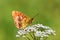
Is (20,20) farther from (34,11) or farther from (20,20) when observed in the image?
(34,11)

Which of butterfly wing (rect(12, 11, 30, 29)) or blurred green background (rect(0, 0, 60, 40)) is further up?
blurred green background (rect(0, 0, 60, 40))

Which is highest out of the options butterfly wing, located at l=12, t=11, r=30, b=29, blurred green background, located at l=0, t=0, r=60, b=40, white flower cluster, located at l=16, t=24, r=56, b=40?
blurred green background, located at l=0, t=0, r=60, b=40

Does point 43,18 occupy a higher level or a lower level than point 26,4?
lower

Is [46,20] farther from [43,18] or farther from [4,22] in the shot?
[4,22]

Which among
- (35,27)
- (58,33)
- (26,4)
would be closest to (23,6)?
(26,4)

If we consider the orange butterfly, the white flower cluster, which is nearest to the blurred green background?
the orange butterfly

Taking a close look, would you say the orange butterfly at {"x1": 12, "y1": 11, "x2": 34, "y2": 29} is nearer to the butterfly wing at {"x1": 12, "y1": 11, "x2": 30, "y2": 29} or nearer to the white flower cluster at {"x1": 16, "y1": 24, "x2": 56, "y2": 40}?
the butterfly wing at {"x1": 12, "y1": 11, "x2": 30, "y2": 29}

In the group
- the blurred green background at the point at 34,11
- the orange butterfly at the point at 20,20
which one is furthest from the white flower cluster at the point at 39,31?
the blurred green background at the point at 34,11

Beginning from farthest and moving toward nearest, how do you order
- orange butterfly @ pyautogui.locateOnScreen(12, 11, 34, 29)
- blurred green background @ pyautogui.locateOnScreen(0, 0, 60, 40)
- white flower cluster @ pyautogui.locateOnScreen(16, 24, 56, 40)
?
1. blurred green background @ pyautogui.locateOnScreen(0, 0, 60, 40)
2. orange butterfly @ pyautogui.locateOnScreen(12, 11, 34, 29)
3. white flower cluster @ pyautogui.locateOnScreen(16, 24, 56, 40)

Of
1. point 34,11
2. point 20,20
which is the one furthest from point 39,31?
point 34,11
